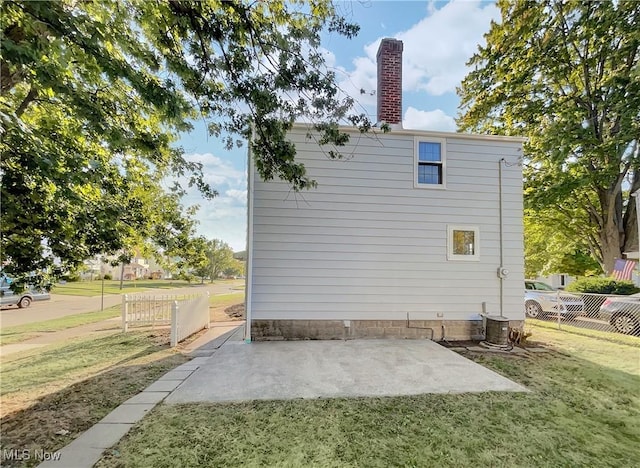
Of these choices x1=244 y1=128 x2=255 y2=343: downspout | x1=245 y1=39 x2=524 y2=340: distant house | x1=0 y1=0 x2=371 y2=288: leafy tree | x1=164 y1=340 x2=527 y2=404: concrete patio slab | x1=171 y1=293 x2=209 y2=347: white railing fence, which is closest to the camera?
x1=0 y1=0 x2=371 y2=288: leafy tree

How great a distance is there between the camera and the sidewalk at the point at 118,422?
8.39 ft

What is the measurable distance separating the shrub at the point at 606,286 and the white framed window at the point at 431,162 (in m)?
8.21

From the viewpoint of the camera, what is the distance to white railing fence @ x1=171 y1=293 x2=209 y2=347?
6551 millimetres

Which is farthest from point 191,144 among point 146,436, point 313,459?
point 313,459

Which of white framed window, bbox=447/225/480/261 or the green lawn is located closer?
white framed window, bbox=447/225/480/261

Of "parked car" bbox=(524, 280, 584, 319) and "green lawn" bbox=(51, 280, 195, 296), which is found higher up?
"parked car" bbox=(524, 280, 584, 319)

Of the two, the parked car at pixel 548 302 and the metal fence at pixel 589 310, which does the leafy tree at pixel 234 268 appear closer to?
the parked car at pixel 548 302

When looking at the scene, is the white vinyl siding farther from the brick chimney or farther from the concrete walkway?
the concrete walkway

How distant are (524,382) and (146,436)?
5.00 metres

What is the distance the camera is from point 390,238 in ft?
22.9

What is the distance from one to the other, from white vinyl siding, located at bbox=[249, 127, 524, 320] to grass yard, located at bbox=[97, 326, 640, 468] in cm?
299

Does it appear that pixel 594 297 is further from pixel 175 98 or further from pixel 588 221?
pixel 175 98

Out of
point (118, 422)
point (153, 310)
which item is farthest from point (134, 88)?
point (153, 310)

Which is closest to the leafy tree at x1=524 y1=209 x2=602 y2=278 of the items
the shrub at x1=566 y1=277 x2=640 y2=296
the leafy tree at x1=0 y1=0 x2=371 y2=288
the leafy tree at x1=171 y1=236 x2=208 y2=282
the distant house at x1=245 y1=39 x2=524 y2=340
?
the shrub at x1=566 y1=277 x2=640 y2=296
